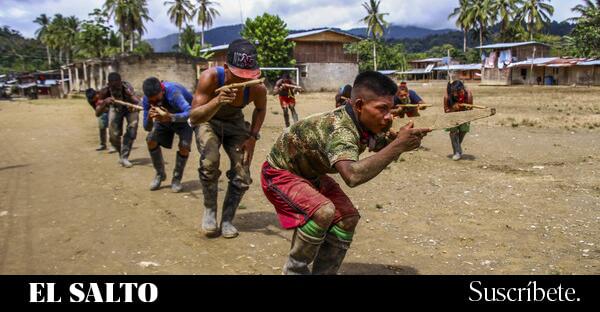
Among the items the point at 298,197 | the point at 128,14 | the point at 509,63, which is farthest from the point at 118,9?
the point at 298,197

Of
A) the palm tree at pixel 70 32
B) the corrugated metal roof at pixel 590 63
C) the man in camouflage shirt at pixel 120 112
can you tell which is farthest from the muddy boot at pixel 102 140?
the palm tree at pixel 70 32

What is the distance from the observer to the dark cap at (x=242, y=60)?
15.7 feet

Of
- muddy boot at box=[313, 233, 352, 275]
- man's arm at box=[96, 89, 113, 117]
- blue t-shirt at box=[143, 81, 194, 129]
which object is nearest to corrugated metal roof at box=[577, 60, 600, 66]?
man's arm at box=[96, 89, 113, 117]

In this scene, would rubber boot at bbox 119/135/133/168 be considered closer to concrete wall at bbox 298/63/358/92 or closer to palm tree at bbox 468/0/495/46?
concrete wall at bbox 298/63/358/92

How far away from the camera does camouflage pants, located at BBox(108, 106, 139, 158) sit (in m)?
10.0

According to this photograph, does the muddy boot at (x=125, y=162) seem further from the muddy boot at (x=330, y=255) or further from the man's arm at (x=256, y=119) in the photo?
the muddy boot at (x=330, y=255)

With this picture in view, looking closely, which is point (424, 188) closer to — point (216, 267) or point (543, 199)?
point (543, 199)

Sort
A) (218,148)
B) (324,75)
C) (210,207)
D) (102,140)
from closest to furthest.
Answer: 1. (218,148)
2. (210,207)
3. (102,140)
4. (324,75)

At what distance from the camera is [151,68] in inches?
1214

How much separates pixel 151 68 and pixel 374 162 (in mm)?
30179

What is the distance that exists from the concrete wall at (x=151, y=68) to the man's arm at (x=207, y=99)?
2721 centimetres

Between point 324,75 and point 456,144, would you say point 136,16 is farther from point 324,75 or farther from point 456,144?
point 456,144

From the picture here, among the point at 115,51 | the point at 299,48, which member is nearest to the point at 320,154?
the point at 299,48
